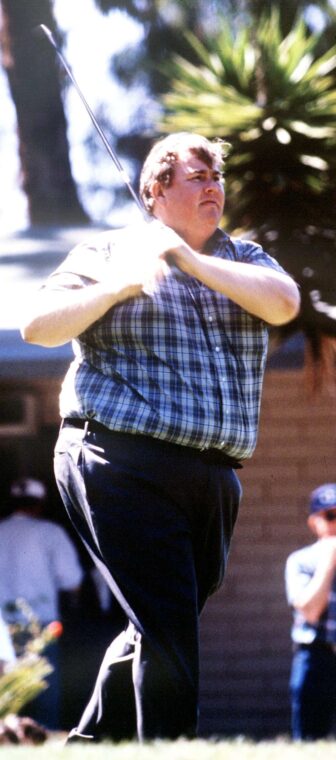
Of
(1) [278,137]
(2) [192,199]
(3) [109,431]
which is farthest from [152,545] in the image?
(1) [278,137]

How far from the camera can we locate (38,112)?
15.6 meters

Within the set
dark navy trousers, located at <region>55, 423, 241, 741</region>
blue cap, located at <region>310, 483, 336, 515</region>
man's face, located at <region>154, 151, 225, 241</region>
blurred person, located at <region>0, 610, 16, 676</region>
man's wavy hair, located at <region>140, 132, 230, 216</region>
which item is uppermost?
man's wavy hair, located at <region>140, 132, 230, 216</region>

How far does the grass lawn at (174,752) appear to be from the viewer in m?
2.45

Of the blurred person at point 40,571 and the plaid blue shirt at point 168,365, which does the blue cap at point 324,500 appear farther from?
the plaid blue shirt at point 168,365

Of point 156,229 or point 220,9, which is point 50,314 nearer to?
point 156,229

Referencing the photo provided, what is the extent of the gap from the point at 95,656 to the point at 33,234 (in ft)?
9.47

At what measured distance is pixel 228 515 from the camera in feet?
9.77

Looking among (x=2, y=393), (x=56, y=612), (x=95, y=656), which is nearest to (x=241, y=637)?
(x=95, y=656)

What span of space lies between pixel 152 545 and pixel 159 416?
251 millimetres

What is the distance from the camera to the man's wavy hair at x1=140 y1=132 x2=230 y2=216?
3.04m

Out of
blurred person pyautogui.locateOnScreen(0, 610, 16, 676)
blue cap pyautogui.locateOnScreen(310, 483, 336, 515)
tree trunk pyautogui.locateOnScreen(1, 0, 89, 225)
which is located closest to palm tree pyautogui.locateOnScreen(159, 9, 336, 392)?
blue cap pyautogui.locateOnScreen(310, 483, 336, 515)

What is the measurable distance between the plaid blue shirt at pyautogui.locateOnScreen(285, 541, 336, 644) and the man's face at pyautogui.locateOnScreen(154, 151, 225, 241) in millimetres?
4228

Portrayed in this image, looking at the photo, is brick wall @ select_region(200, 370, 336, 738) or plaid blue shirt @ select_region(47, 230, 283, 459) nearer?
plaid blue shirt @ select_region(47, 230, 283, 459)

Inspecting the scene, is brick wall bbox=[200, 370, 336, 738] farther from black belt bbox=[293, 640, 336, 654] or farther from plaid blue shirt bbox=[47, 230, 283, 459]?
plaid blue shirt bbox=[47, 230, 283, 459]
